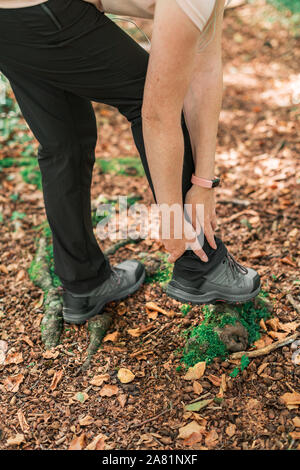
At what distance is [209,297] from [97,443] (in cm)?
89

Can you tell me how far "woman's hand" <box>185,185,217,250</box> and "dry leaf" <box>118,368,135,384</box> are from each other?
80 centimetres

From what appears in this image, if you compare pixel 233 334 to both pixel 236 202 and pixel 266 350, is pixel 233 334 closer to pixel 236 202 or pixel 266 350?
pixel 266 350

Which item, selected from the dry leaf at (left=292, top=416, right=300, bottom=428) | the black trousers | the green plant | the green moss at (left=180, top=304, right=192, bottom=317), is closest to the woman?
the black trousers

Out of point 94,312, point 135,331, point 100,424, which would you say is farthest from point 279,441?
point 94,312

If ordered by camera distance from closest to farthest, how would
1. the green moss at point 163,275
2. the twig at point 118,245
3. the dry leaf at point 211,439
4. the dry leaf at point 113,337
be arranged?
the dry leaf at point 211,439 → the dry leaf at point 113,337 → the green moss at point 163,275 → the twig at point 118,245

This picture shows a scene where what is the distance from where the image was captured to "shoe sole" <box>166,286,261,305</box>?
236 centimetres

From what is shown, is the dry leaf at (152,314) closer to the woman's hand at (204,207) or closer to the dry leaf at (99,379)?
the dry leaf at (99,379)

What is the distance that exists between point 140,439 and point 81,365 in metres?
0.55

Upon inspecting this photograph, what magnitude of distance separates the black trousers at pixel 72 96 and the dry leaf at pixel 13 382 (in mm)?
533

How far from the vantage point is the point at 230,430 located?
1992 mm

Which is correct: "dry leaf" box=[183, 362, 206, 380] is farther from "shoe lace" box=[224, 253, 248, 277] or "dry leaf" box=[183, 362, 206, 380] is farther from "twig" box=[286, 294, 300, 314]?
"twig" box=[286, 294, 300, 314]

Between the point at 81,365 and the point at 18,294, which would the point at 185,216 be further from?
the point at 18,294

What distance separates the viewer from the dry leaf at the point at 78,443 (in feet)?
6.46

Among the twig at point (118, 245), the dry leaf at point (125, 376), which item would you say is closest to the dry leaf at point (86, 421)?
the dry leaf at point (125, 376)
